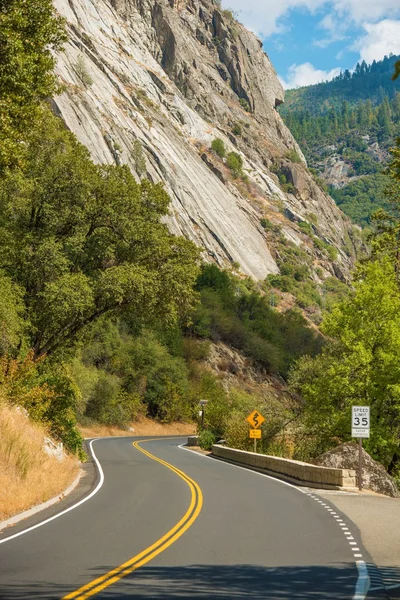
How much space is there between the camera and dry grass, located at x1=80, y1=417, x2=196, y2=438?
66500 millimetres

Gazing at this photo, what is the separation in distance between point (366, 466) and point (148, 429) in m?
51.0

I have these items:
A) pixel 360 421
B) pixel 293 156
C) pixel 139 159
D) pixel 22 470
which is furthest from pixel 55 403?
pixel 293 156

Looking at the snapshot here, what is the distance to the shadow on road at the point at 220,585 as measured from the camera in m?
8.48

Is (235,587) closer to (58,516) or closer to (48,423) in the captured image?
(58,516)

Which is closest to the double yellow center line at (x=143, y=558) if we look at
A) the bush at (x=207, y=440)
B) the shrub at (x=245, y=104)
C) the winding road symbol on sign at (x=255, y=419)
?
the winding road symbol on sign at (x=255, y=419)

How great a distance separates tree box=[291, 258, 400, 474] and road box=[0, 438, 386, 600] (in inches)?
537

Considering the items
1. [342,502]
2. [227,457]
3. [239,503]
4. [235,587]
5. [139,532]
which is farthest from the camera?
[227,457]

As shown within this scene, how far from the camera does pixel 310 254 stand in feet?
513

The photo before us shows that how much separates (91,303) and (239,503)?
12.2 meters

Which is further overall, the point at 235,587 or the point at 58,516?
the point at 58,516

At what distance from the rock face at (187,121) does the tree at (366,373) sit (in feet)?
206

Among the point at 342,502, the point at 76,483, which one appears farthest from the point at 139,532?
the point at 76,483

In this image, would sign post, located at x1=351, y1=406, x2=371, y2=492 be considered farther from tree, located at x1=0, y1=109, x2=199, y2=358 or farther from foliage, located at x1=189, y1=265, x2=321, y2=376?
foliage, located at x1=189, y1=265, x2=321, y2=376

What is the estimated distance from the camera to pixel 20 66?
1772cm
